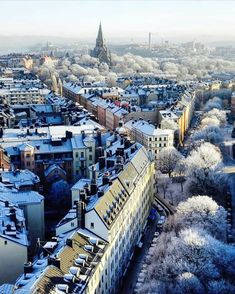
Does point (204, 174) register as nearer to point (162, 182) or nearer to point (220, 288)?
point (162, 182)

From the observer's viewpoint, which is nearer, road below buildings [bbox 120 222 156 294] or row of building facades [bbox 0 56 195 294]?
row of building facades [bbox 0 56 195 294]

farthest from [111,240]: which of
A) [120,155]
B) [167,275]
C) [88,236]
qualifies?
[120,155]

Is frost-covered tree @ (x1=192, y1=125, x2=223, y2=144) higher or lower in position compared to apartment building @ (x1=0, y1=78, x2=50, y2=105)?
lower

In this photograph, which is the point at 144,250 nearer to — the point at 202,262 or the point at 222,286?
the point at 202,262

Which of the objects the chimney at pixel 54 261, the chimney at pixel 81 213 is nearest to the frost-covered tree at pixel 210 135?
the chimney at pixel 81 213

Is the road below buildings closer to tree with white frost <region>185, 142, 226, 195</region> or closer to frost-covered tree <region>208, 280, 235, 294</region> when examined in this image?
frost-covered tree <region>208, 280, 235, 294</region>

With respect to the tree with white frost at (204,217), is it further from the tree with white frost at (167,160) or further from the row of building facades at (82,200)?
the tree with white frost at (167,160)

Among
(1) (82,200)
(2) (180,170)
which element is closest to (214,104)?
(2) (180,170)

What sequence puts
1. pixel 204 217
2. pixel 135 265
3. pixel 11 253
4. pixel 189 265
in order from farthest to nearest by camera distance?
pixel 204 217 → pixel 135 265 → pixel 11 253 → pixel 189 265

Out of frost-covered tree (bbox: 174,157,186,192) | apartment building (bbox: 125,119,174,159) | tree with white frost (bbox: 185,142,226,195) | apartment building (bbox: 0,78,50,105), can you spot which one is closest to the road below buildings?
tree with white frost (bbox: 185,142,226,195)
